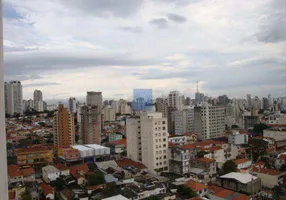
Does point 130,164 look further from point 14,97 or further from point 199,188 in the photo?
point 14,97

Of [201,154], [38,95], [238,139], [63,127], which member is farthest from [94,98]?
[38,95]

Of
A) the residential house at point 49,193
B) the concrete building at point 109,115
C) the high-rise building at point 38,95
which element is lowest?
the residential house at point 49,193

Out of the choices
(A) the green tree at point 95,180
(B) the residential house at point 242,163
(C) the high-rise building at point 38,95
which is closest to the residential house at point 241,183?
(B) the residential house at point 242,163

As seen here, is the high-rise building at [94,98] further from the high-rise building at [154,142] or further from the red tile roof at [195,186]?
the red tile roof at [195,186]

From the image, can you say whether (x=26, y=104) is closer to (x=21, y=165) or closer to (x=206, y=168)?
(x=21, y=165)

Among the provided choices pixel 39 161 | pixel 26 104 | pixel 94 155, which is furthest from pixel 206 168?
pixel 26 104

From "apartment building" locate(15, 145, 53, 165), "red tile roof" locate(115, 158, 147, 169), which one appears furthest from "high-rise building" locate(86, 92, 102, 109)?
"red tile roof" locate(115, 158, 147, 169)
